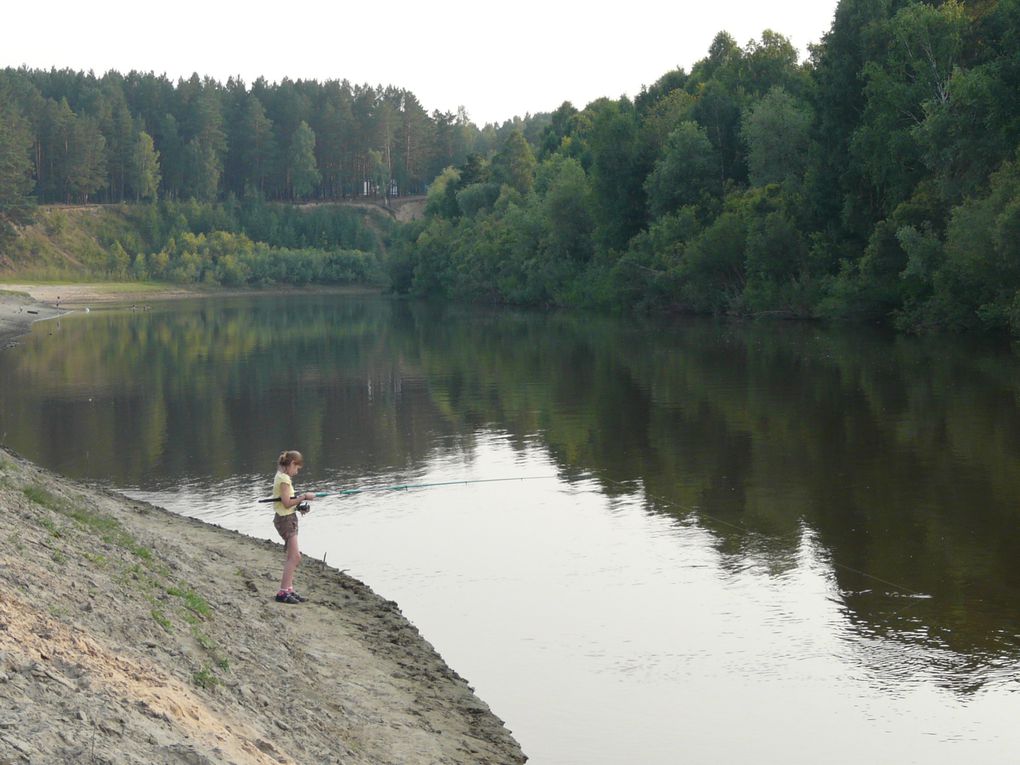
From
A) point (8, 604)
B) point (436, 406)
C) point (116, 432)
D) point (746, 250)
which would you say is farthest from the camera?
point (746, 250)

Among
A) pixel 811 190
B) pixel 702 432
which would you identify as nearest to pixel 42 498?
pixel 702 432

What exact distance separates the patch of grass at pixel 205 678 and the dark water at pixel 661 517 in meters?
3.19

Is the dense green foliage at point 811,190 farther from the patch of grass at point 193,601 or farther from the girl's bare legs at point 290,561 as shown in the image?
the patch of grass at point 193,601

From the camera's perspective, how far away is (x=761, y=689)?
13.5 m

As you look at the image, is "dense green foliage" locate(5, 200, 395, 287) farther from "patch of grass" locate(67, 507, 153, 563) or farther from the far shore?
"patch of grass" locate(67, 507, 153, 563)

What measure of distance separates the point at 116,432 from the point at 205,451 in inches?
195

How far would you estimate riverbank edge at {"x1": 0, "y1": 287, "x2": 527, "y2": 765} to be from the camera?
843 cm

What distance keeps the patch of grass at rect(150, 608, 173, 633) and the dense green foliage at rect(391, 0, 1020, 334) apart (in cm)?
4319

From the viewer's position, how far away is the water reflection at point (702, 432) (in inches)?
702

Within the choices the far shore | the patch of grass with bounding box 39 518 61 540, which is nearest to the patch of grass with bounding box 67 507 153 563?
the patch of grass with bounding box 39 518 61 540

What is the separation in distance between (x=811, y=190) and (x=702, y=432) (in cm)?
4609

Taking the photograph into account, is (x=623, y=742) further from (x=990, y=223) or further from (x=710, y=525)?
(x=990, y=223)

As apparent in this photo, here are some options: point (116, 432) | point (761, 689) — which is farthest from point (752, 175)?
point (761, 689)

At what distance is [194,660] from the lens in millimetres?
11062
